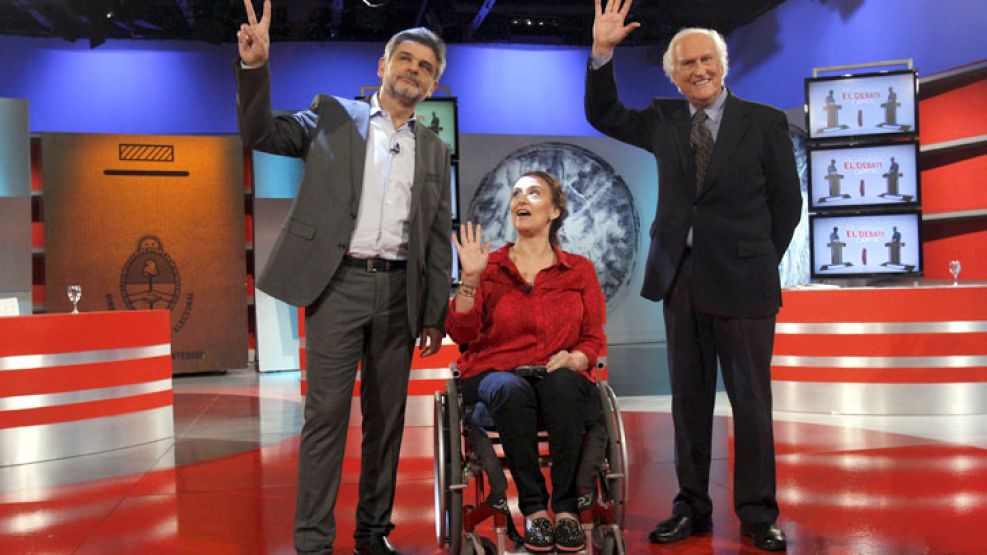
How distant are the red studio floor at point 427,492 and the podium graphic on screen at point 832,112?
276cm

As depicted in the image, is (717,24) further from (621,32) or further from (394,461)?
(394,461)

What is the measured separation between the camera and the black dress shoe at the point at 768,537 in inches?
109

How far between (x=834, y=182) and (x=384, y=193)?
18.5 feet

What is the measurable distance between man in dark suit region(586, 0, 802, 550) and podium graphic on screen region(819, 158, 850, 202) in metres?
4.74

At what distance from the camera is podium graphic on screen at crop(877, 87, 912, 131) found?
7184 mm

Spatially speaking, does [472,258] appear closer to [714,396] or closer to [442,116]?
[714,396]

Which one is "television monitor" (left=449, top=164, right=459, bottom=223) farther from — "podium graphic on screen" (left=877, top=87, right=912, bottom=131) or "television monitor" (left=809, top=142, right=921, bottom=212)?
"podium graphic on screen" (left=877, top=87, right=912, bottom=131)

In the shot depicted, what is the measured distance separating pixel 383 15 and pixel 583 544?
8.92 m

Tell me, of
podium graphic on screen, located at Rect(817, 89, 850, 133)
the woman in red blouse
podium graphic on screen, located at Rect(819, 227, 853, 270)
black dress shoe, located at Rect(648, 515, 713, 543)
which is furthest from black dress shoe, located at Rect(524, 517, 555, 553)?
podium graphic on screen, located at Rect(817, 89, 850, 133)

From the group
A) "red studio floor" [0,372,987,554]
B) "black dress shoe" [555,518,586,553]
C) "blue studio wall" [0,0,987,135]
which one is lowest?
"red studio floor" [0,372,987,554]

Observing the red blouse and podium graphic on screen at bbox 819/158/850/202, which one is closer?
the red blouse

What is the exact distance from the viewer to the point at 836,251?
293 inches

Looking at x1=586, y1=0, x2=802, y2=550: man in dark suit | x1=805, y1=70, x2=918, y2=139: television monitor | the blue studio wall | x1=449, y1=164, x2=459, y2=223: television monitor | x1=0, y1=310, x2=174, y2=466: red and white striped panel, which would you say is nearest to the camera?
x1=586, y1=0, x2=802, y2=550: man in dark suit

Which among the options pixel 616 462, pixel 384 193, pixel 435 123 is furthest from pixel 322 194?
pixel 435 123
